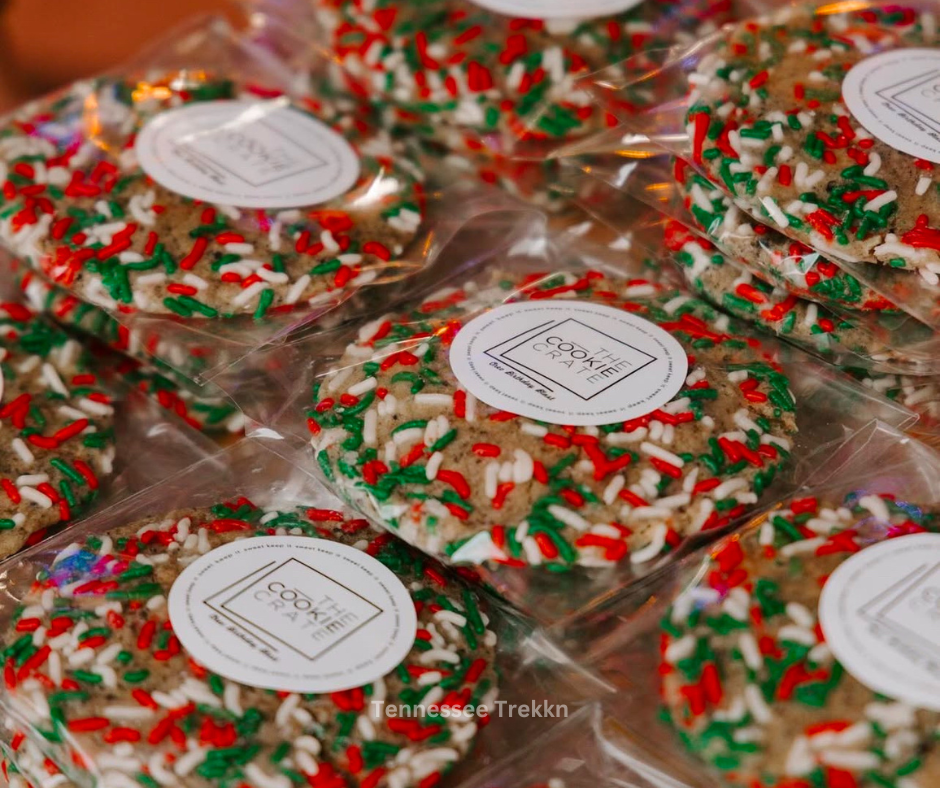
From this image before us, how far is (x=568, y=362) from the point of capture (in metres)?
1.32

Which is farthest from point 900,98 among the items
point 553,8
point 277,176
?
point 277,176

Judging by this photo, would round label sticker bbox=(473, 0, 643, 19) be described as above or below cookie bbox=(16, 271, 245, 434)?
above

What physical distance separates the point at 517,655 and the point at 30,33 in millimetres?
1868

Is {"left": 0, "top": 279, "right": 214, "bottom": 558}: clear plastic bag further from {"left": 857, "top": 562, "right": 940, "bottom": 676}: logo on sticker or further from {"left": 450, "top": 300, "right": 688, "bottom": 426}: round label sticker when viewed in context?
{"left": 857, "top": 562, "right": 940, "bottom": 676}: logo on sticker

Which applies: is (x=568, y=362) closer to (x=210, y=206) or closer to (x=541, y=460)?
(x=541, y=460)

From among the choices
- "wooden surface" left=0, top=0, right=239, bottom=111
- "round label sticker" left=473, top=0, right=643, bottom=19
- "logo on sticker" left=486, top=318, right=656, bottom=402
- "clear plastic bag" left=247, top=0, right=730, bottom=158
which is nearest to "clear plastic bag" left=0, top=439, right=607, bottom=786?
"logo on sticker" left=486, top=318, right=656, bottom=402

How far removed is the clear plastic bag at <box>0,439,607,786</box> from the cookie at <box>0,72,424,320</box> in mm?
281

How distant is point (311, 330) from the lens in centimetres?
150

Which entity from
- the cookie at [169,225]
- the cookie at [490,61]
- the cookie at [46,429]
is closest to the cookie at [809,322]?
the cookie at [490,61]

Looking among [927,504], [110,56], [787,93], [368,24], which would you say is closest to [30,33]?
[110,56]

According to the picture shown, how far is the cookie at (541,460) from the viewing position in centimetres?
116

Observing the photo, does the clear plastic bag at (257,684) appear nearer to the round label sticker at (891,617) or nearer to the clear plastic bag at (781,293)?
the round label sticker at (891,617)

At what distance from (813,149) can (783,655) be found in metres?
0.65

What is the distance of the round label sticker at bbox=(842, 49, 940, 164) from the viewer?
4.53 feet
